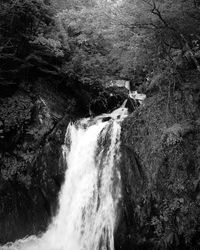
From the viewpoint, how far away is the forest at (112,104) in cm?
677

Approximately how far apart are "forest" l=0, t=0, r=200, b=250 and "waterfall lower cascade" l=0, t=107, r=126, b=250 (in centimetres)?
30

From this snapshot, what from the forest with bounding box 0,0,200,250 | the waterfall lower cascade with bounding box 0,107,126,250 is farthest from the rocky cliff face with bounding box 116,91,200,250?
Answer: the waterfall lower cascade with bounding box 0,107,126,250

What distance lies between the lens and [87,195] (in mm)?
8305

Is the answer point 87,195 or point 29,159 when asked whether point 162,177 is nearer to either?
point 87,195

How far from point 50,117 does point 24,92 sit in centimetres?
155

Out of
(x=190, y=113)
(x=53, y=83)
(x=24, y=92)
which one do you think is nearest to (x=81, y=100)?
(x=53, y=83)

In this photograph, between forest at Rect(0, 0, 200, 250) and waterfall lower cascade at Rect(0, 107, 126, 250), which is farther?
waterfall lower cascade at Rect(0, 107, 126, 250)

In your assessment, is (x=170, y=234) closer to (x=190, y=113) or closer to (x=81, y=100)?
(x=190, y=113)

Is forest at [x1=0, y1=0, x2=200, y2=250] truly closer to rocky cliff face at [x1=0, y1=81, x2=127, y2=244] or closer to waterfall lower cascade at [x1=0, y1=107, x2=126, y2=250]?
rocky cliff face at [x1=0, y1=81, x2=127, y2=244]

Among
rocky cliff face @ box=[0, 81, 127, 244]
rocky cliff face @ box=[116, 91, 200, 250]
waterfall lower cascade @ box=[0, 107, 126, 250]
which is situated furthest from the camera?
rocky cliff face @ box=[0, 81, 127, 244]

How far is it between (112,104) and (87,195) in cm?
445

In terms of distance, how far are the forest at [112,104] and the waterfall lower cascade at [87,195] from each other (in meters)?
0.30

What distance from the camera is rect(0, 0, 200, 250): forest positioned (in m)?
6.77

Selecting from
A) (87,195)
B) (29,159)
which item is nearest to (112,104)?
(29,159)
